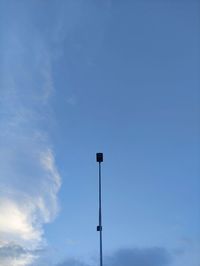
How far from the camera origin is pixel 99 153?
60500mm

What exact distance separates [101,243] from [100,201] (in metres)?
4.64

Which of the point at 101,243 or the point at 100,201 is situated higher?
the point at 100,201

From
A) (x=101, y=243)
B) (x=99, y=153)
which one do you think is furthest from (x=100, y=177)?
(x=101, y=243)

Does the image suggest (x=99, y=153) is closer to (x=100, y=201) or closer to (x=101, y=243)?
(x=100, y=201)

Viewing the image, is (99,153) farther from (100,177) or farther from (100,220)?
(100,220)

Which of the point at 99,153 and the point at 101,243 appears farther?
the point at 99,153

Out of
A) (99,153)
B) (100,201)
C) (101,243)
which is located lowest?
(101,243)

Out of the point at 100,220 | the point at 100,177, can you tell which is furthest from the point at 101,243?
the point at 100,177

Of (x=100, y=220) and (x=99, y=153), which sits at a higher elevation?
(x=99, y=153)

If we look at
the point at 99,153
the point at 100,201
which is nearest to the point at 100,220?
the point at 100,201

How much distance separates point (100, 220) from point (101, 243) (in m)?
2.42

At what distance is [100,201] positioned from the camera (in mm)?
59281

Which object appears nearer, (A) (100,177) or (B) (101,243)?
(B) (101,243)

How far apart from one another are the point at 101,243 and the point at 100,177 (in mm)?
7545
